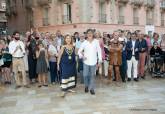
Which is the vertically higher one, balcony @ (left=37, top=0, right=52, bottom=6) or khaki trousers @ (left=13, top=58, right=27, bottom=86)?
balcony @ (left=37, top=0, right=52, bottom=6)

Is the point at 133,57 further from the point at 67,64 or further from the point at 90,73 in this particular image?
the point at 67,64

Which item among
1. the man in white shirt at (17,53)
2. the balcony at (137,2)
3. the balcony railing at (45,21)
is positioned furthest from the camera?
the balcony at (137,2)

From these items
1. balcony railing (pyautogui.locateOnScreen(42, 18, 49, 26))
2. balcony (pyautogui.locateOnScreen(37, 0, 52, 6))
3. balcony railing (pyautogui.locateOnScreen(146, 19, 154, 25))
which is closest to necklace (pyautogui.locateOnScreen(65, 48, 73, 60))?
balcony (pyautogui.locateOnScreen(37, 0, 52, 6))

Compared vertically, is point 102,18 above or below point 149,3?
below

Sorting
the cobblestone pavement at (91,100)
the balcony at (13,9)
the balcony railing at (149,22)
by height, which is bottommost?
the cobblestone pavement at (91,100)

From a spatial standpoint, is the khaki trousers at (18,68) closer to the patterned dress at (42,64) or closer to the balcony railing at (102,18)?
the patterned dress at (42,64)

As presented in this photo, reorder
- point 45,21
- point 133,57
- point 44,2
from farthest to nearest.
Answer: point 45,21 → point 44,2 → point 133,57

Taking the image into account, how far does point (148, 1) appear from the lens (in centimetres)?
3972

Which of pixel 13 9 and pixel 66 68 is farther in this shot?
pixel 13 9

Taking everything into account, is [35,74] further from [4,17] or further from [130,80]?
[4,17]

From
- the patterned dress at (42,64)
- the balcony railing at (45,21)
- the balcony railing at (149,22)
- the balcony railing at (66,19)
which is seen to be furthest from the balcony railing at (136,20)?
the patterned dress at (42,64)

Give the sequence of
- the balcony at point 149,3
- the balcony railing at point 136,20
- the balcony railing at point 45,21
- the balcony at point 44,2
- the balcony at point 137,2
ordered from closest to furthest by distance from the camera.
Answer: the balcony at point 44,2 → the balcony railing at point 45,21 → the balcony at point 137,2 → the balcony railing at point 136,20 → the balcony at point 149,3

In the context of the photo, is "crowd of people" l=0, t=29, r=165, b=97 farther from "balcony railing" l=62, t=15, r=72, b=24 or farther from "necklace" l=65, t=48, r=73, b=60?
"balcony railing" l=62, t=15, r=72, b=24

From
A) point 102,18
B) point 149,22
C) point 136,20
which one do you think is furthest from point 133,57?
point 149,22
